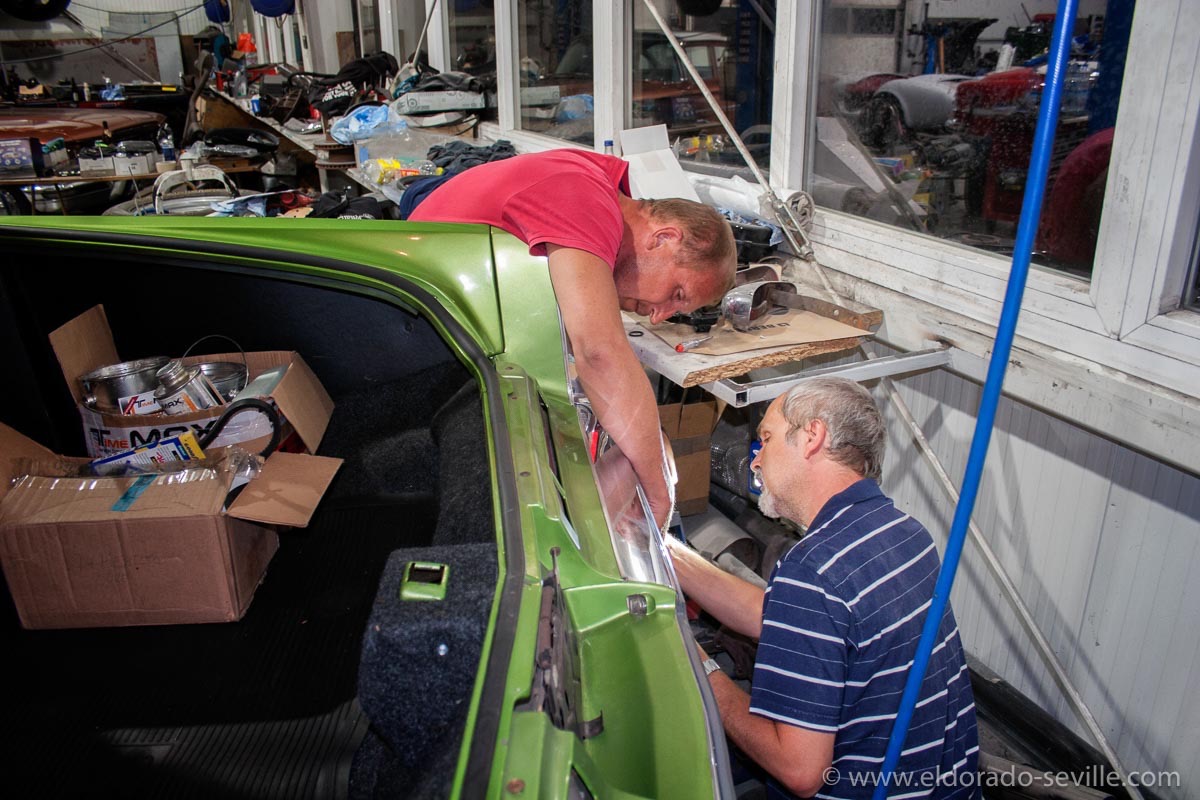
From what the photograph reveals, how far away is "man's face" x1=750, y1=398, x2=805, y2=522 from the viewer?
1525mm

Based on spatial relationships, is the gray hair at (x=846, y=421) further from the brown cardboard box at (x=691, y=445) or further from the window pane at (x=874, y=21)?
the window pane at (x=874, y=21)

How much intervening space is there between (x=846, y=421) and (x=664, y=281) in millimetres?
575

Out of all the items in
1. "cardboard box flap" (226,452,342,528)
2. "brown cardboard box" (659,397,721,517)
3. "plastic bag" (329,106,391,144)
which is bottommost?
"brown cardboard box" (659,397,721,517)

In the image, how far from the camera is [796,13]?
2.78 m

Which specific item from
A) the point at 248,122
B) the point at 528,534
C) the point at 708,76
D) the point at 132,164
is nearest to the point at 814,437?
the point at 528,534

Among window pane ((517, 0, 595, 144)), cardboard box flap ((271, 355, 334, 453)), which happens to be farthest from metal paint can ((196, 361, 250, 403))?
window pane ((517, 0, 595, 144))

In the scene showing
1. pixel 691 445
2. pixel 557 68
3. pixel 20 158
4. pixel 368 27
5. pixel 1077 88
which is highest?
pixel 368 27

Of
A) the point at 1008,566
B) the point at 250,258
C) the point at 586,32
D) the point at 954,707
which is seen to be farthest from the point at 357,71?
the point at 954,707

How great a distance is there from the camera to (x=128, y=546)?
1.63 meters

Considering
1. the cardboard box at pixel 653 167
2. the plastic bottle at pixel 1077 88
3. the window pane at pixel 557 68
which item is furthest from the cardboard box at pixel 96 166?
the plastic bottle at pixel 1077 88

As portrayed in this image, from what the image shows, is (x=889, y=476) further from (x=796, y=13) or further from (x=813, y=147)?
(x=796, y=13)

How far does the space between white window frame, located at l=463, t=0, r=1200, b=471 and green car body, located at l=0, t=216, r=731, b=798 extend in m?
1.22

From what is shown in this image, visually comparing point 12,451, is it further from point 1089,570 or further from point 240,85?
point 240,85

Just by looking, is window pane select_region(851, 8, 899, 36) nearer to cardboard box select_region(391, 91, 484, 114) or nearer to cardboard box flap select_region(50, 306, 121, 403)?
cardboard box flap select_region(50, 306, 121, 403)
